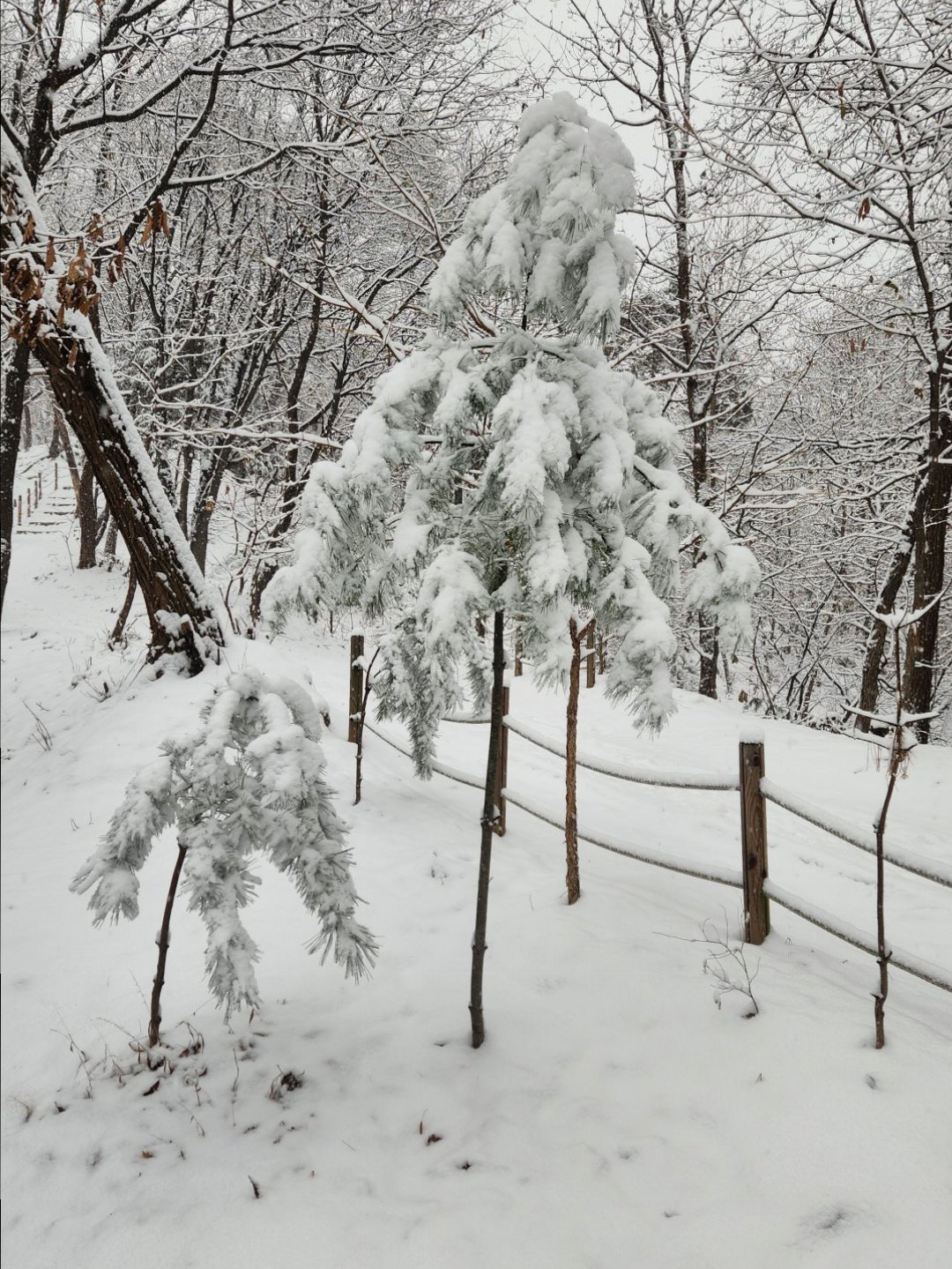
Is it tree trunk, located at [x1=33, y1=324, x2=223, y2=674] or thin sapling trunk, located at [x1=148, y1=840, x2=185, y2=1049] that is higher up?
tree trunk, located at [x1=33, y1=324, x2=223, y2=674]

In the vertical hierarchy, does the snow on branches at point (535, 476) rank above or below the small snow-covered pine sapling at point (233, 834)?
above

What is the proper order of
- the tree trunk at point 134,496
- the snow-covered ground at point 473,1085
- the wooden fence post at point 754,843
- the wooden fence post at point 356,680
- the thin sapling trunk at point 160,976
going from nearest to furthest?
the snow-covered ground at point 473,1085
the thin sapling trunk at point 160,976
the wooden fence post at point 754,843
the tree trunk at point 134,496
the wooden fence post at point 356,680

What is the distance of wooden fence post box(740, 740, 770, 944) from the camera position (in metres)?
4.05

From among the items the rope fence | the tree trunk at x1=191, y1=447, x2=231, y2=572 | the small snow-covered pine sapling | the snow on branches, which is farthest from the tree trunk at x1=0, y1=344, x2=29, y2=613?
the rope fence

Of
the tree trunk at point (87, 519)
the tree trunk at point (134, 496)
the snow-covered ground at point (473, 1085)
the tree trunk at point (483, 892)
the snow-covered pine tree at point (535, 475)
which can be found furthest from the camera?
the tree trunk at point (87, 519)

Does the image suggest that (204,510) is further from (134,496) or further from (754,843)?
(754,843)

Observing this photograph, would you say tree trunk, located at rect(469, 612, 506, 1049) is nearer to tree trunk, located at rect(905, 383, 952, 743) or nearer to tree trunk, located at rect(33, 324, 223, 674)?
tree trunk, located at rect(33, 324, 223, 674)

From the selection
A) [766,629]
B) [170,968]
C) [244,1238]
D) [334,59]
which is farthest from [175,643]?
[766,629]

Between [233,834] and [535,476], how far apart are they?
177 cm

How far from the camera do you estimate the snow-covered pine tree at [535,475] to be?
8.68ft

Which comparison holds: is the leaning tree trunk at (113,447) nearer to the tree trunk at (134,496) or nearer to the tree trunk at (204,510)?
the tree trunk at (134,496)

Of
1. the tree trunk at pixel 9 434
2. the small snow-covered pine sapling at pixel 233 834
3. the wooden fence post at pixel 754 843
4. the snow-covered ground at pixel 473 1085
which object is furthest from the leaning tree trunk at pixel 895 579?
the tree trunk at pixel 9 434

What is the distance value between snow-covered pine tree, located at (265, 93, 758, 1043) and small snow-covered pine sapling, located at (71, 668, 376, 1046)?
22.7 inches

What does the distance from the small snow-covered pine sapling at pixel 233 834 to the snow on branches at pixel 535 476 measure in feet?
1.83
